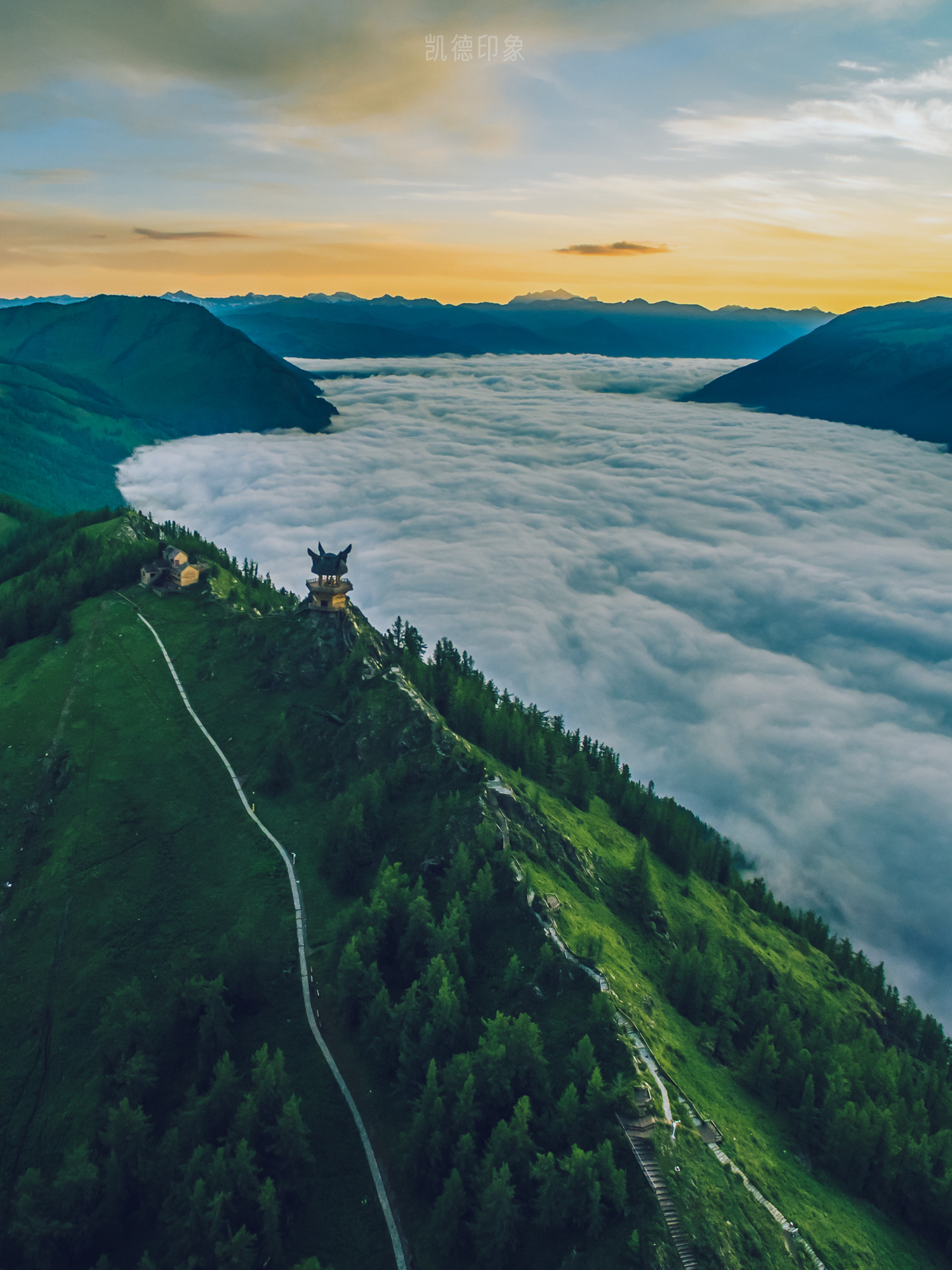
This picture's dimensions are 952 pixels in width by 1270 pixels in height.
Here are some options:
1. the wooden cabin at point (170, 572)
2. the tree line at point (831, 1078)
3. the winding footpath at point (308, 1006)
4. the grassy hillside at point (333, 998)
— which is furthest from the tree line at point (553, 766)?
the winding footpath at point (308, 1006)

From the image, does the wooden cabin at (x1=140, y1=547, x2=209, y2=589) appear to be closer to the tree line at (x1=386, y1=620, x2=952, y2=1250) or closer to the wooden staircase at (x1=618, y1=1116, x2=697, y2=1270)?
the tree line at (x1=386, y1=620, x2=952, y2=1250)

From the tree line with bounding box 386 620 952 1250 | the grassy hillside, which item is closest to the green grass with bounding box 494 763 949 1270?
the grassy hillside

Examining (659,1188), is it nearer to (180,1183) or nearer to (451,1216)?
(451,1216)

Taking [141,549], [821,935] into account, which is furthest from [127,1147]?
[821,935]

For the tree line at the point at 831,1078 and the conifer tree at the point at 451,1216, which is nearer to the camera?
the conifer tree at the point at 451,1216

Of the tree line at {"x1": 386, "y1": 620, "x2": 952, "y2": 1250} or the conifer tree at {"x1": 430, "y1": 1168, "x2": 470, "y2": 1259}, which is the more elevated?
the conifer tree at {"x1": 430, "y1": 1168, "x2": 470, "y2": 1259}

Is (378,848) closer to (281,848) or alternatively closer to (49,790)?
(281,848)

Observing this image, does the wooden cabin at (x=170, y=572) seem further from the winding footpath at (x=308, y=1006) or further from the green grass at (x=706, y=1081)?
the green grass at (x=706, y=1081)
